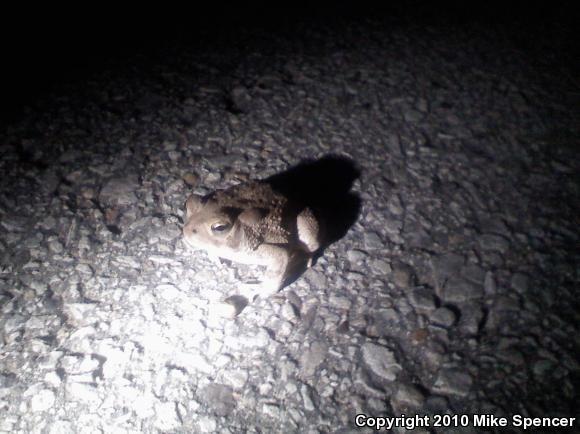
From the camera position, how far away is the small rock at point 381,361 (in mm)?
2119

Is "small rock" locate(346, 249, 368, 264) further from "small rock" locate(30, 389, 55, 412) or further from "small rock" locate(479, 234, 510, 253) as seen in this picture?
"small rock" locate(30, 389, 55, 412)

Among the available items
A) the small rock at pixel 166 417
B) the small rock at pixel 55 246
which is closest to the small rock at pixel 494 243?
the small rock at pixel 166 417

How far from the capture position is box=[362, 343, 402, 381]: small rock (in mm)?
2119

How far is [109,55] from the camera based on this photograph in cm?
468

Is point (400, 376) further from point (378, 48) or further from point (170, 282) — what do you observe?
point (378, 48)

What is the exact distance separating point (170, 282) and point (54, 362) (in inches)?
27.2

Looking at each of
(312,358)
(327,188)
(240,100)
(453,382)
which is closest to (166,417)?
(312,358)

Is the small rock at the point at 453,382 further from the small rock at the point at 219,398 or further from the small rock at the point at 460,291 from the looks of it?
the small rock at the point at 219,398

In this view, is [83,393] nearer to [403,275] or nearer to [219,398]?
[219,398]

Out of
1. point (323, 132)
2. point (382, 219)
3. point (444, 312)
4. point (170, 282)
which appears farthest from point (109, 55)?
point (444, 312)

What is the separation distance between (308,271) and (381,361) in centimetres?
67

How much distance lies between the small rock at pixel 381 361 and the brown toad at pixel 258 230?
0.59 m

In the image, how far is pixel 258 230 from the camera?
2.38 m

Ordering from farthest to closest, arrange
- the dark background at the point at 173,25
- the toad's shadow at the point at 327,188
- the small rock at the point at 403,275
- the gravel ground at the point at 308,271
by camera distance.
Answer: the dark background at the point at 173,25 < the toad's shadow at the point at 327,188 < the small rock at the point at 403,275 < the gravel ground at the point at 308,271
